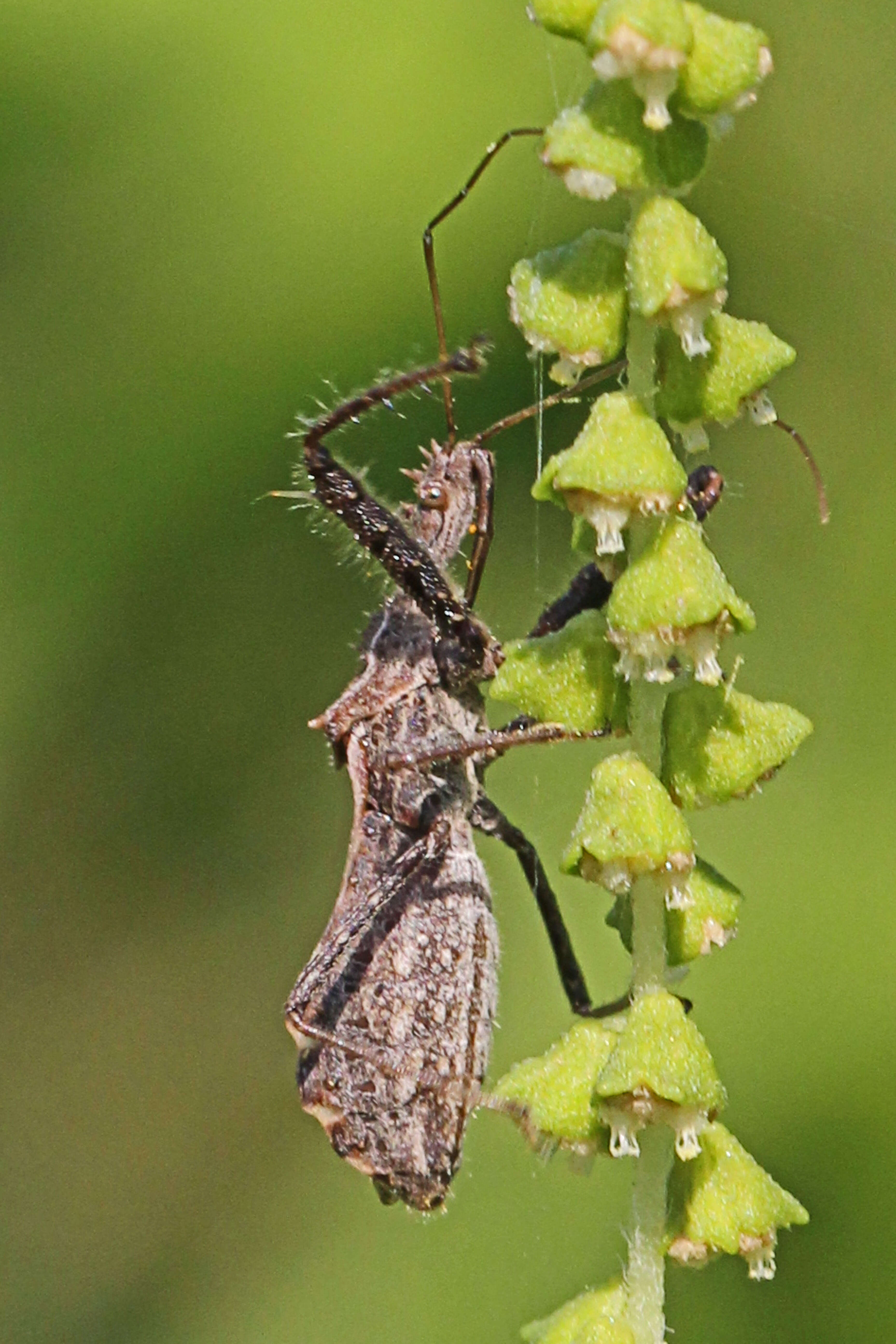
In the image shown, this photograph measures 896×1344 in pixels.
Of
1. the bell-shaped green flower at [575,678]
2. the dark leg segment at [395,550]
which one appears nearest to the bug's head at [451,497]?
the dark leg segment at [395,550]

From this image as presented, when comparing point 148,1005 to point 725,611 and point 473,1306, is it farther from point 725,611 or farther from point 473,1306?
point 725,611

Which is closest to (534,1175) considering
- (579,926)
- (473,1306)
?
(473,1306)

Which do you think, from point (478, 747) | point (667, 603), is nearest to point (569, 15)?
point (667, 603)

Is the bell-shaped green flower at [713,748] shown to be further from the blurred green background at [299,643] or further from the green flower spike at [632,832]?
the blurred green background at [299,643]

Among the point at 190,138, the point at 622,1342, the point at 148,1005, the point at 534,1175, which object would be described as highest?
the point at 190,138

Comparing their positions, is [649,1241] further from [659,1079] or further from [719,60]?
[719,60]

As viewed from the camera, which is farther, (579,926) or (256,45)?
(256,45)
